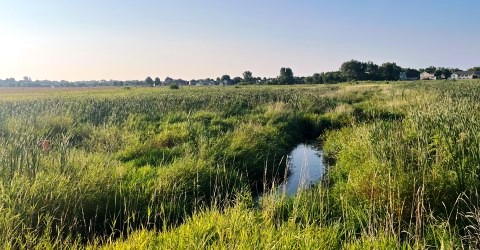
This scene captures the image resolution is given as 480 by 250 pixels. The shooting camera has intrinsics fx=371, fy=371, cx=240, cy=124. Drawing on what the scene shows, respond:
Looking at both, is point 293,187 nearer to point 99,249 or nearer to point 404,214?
point 404,214

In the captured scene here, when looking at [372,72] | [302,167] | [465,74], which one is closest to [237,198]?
[302,167]

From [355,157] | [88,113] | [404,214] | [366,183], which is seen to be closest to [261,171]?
[355,157]

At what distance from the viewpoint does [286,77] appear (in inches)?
4102

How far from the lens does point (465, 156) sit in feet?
21.6

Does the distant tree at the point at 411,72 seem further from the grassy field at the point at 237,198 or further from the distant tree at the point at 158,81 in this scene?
the grassy field at the point at 237,198

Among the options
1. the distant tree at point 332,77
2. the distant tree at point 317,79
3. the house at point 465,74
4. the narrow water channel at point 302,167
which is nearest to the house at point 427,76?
the house at point 465,74

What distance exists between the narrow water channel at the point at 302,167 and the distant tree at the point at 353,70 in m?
93.4

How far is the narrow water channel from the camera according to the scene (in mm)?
9172

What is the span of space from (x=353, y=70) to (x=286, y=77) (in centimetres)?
1960

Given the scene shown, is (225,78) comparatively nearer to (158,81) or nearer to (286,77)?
(158,81)

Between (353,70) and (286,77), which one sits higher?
(353,70)

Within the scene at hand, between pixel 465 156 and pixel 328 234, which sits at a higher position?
pixel 465 156

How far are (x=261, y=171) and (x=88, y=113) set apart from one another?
11592mm

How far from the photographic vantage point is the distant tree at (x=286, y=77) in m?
100
